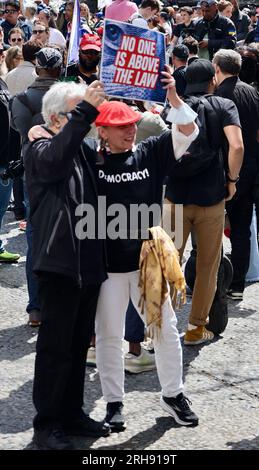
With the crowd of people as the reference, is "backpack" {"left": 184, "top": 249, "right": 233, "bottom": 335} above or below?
below

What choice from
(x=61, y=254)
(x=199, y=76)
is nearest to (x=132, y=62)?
(x=61, y=254)

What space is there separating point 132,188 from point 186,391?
4.61 feet

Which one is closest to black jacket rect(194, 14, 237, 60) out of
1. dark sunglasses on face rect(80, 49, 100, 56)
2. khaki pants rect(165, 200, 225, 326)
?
dark sunglasses on face rect(80, 49, 100, 56)

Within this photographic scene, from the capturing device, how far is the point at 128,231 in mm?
4684

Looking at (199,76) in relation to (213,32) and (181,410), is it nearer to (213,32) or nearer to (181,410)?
(181,410)

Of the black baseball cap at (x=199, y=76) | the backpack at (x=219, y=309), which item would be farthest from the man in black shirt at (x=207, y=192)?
the backpack at (x=219, y=309)

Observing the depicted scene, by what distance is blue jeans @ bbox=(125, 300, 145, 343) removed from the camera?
5.61m

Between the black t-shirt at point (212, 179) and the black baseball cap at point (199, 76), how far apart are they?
3.9 inches

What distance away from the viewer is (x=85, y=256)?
4.44 meters

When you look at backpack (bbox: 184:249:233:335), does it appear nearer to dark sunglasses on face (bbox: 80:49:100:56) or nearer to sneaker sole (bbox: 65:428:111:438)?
sneaker sole (bbox: 65:428:111:438)

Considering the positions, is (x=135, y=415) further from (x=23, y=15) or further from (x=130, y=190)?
(x=23, y=15)

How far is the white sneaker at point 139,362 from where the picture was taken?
5.62 metres

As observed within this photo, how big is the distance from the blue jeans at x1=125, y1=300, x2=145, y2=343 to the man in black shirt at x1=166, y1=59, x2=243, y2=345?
556mm
